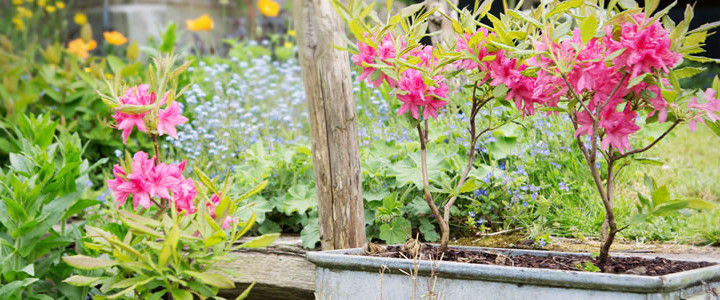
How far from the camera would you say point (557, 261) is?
1.80 metres

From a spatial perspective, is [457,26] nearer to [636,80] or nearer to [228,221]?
[636,80]

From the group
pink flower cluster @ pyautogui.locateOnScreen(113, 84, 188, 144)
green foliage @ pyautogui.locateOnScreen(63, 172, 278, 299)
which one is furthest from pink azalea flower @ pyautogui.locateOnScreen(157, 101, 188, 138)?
green foliage @ pyautogui.locateOnScreen(63, 172, 278, 299)

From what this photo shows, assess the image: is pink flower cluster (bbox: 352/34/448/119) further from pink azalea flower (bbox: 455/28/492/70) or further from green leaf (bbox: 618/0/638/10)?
green leaf (bbox: 618/0/638/10)

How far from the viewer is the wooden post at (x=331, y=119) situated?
2090 millimetres

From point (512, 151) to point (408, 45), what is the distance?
0.98m

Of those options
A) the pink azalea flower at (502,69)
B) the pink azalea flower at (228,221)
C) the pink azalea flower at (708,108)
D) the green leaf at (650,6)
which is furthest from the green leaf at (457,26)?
the pink azalea flower at (228,221)

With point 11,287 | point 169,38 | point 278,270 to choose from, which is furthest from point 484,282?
point 169,38

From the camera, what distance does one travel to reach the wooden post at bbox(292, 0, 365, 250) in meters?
2.09

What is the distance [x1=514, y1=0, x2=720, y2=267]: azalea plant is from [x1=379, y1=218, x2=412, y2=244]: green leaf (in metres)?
0.76

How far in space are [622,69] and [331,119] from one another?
894mm

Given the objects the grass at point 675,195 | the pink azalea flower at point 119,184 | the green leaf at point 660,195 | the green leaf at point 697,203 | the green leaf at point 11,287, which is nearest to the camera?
the green leaf at point 697,203

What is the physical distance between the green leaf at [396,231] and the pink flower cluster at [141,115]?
781 mm

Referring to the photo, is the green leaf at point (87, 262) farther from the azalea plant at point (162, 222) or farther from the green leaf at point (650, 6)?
the green leaf at point (650, 6)

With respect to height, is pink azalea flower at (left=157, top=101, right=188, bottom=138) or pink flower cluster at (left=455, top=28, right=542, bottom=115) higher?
pink flower cluster at (left=455, top=28, right=542, bottom=115)
